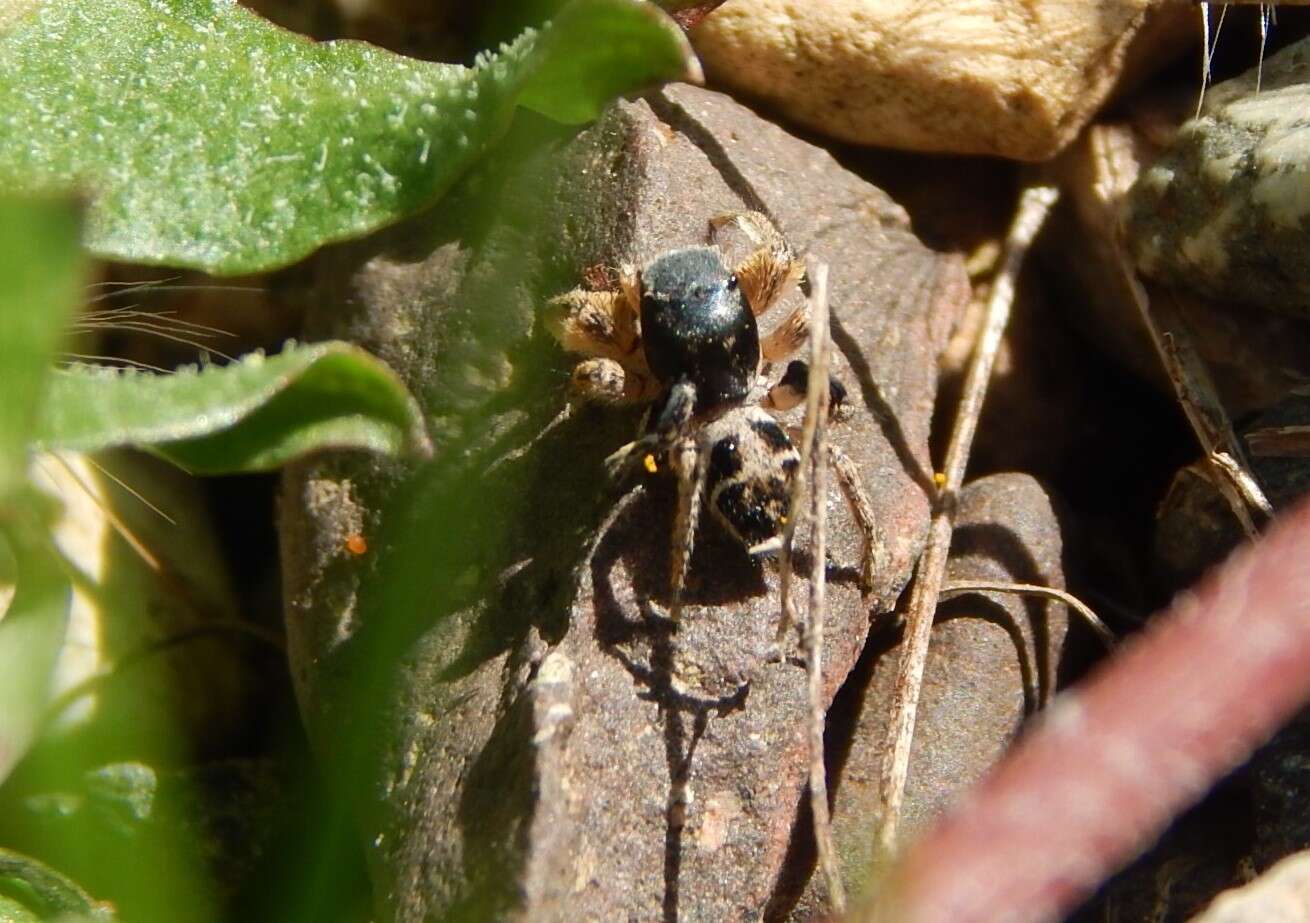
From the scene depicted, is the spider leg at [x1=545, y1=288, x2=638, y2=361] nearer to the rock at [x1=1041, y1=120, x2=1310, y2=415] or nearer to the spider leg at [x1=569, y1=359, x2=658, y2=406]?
the spider leg at [x1=569, y1=359, x2=658, y2=406]

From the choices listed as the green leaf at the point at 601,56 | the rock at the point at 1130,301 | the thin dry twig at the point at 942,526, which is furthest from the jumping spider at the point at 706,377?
the rock at the point at 1130,301

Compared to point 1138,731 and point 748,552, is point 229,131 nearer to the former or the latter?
point 748,552

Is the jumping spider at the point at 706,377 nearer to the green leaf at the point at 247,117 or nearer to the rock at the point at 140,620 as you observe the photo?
the green leaf at the point at 247,117

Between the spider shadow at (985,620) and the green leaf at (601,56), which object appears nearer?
the green leaf at (601,56)

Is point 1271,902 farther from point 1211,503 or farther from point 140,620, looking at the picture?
point 140,620

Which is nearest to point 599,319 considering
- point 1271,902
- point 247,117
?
point 247,117

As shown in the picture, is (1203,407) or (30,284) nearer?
(30,284)
